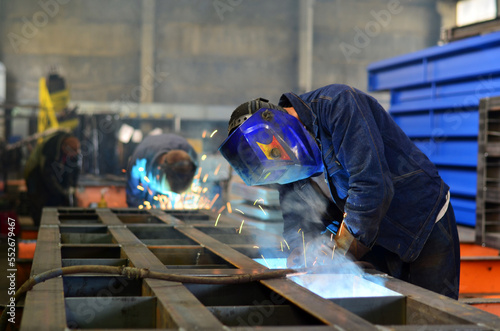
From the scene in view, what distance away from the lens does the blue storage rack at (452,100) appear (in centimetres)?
445

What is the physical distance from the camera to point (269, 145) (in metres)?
1.98

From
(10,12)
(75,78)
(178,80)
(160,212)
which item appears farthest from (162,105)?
(160,212)

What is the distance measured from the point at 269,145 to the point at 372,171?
409 mm

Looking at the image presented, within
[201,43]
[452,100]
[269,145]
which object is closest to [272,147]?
[269,145]

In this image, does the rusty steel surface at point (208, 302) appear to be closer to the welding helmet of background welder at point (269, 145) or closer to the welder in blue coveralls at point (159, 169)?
the welding helmet of background welder at point (269, 145)

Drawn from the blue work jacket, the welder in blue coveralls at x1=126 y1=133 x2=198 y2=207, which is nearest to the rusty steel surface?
the blue work jacket

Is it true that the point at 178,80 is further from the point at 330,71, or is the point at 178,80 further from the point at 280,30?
the point at 330,71

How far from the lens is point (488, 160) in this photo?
3.78 m

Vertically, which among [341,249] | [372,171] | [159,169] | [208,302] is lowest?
[208,302]

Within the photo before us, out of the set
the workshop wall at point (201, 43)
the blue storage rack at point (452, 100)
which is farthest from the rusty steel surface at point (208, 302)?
the workshop wall at point (201, 43)

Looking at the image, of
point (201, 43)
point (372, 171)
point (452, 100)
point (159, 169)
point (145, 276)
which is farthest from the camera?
point (201, 43)

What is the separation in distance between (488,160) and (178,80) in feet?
38.8

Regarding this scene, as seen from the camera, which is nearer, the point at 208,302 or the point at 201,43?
the point at 208,302

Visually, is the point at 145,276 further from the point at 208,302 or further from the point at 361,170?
the point at 361,170
